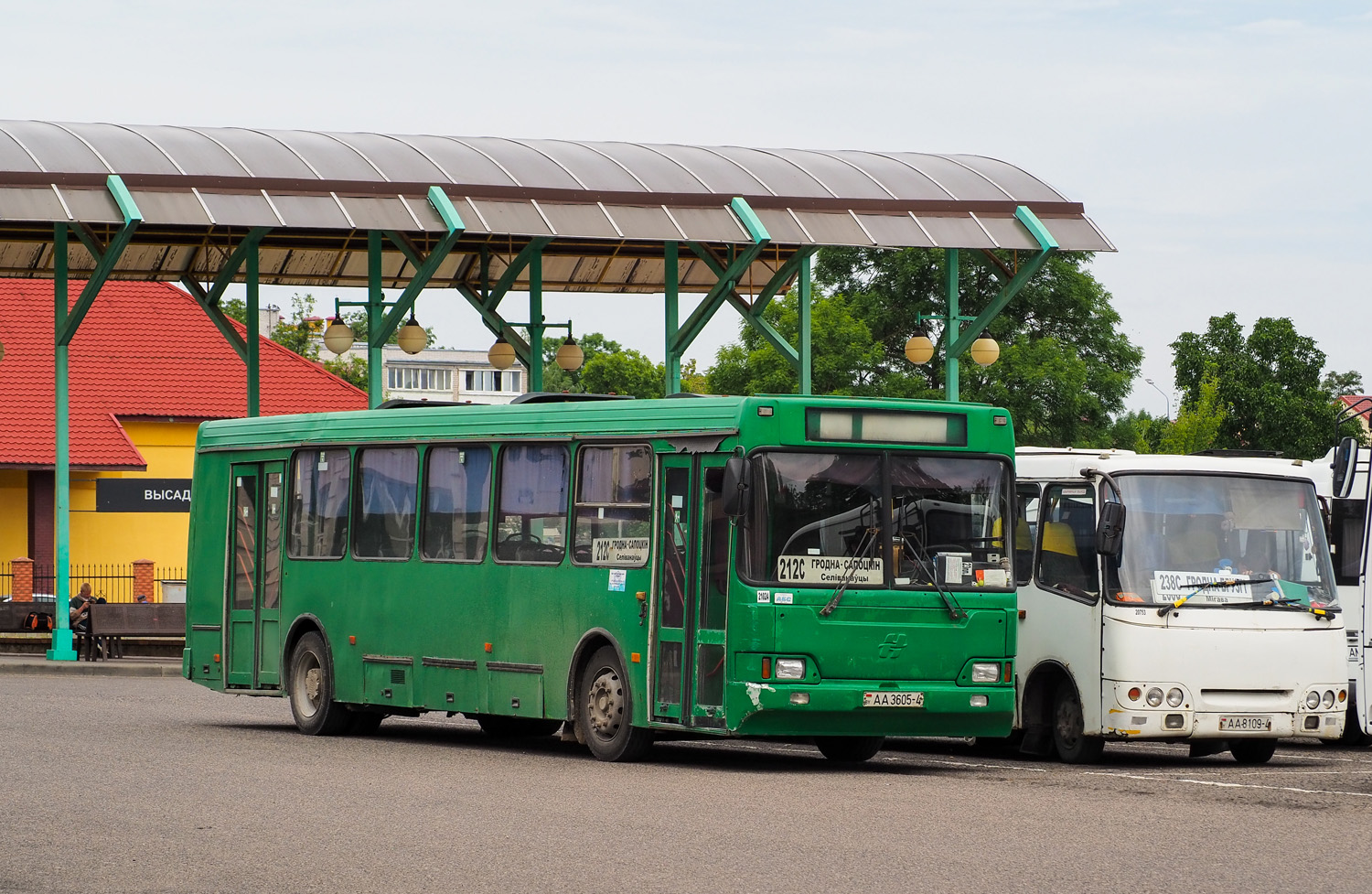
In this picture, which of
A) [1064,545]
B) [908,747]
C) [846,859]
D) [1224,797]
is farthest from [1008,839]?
[908,747]

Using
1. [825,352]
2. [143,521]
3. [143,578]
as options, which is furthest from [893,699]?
[825,352]

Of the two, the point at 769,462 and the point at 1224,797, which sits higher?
the point at 769,462

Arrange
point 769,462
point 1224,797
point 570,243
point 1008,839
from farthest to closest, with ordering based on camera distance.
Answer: point 570,243 < point 769,462 < point 1224,797 < point 1008,839

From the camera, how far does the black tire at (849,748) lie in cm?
1645

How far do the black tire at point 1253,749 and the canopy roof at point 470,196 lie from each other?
1286 cm

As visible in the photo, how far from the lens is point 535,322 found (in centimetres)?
3064

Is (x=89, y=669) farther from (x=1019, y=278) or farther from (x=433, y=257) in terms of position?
(x=1019, y=278)

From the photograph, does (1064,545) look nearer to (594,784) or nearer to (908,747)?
(908,747)

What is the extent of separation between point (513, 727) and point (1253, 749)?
6.27 m

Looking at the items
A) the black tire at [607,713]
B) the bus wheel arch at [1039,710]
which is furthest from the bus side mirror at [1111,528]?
the black tire at [607,713]

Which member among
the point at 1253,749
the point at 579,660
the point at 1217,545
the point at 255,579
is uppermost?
the point at 1217,545

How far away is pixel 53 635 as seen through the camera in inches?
1181

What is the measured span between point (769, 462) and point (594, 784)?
8.20 ft

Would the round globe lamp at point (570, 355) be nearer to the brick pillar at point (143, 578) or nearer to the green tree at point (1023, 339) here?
Result: the brick pillar at point (143, 578)
